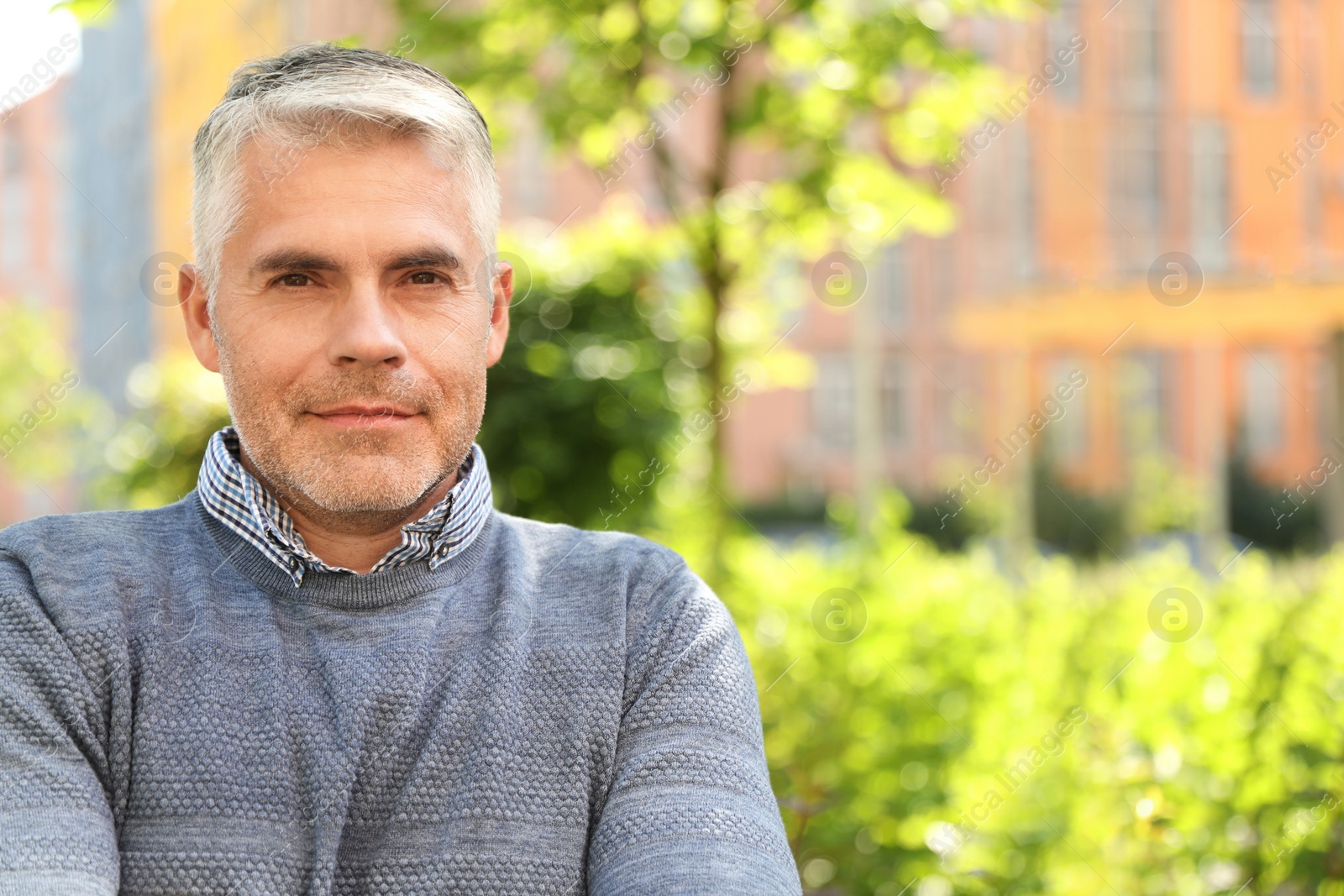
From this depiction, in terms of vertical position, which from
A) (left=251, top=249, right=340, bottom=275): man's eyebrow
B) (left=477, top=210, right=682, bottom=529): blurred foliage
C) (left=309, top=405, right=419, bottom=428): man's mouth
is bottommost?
(left=477, top=210, right=682, bottom=529): blurred foliage

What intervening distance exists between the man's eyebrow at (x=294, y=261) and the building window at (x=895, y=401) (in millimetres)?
29319

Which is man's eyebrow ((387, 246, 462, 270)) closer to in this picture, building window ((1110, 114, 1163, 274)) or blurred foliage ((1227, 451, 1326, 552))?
building window ((1110, 114, 1163, 274))

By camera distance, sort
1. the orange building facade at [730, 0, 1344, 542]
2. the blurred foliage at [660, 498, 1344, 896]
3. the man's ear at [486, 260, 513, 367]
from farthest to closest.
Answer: the orange building facade at [730, 0, 1344, 542], the blurred foliage at [660, 498, 1344, 896], the man's ear at [486, 260, 513, 367]

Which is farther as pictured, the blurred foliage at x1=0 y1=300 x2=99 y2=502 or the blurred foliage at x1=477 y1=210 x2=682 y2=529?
the blurred foliage at x1=0 y1=300 x2=99 y2=502

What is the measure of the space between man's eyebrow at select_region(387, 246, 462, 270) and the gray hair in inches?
3.2

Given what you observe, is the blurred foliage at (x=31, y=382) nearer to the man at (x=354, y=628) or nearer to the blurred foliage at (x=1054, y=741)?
the blurred foliage at (x=1054, y=741)

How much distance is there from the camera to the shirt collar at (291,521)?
5.53 ft

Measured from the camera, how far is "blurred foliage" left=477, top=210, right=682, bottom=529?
517 cm

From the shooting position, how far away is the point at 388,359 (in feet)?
5.35

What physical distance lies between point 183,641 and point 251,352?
0.35 metres

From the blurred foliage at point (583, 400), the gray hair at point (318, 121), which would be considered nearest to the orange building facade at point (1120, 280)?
the blurred foliage at point (583, 400)

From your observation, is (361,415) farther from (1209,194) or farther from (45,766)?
(1209,194)

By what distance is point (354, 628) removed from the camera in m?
1.66

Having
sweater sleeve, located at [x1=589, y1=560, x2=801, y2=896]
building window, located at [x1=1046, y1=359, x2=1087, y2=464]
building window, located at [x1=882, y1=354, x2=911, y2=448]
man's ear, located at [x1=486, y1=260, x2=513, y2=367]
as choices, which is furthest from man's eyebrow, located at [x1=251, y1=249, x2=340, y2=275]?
building window, located at [x1=882, y1=354, x2=911, y2=448]
